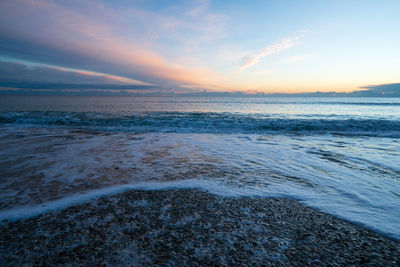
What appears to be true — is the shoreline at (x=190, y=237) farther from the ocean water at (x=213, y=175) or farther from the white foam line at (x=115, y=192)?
the ocean water at (x=213, y=175)

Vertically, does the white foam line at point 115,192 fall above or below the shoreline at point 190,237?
below

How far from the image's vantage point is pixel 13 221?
2184 mm

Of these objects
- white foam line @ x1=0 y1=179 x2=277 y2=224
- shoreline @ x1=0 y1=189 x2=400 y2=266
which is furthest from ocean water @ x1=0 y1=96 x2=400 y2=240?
shoreline @ x1=0 y1=189 x2=400 y2=266

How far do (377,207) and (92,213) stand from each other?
4.02 meters

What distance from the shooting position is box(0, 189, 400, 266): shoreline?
5.50ft

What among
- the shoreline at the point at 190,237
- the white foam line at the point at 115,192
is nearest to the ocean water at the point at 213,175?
the white foam line at the point at 115,192

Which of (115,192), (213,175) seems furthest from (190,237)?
(213,175)

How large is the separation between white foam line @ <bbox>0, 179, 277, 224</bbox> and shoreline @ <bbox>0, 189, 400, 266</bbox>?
0.17 metres

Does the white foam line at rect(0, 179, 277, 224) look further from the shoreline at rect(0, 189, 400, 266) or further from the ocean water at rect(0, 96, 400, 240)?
the shoreline at rect(0, 189, 400, 266)

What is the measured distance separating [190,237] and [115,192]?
165 cm

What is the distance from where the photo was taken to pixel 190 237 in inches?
77.4

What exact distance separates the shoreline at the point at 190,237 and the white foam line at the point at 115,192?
0.17 metres

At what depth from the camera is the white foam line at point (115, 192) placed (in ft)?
7.73

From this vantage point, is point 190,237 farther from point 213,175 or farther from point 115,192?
point 213,175
